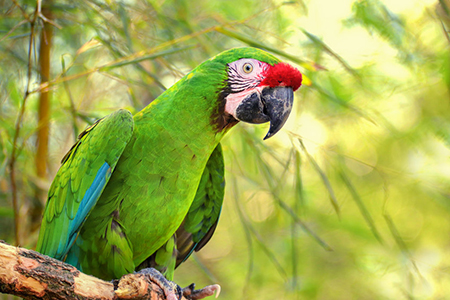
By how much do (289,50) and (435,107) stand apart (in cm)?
139

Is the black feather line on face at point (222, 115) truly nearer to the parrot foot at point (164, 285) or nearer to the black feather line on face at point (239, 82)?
the black feather line on face at point (239, 82)

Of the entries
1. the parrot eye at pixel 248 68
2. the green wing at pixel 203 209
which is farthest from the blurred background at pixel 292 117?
the parrot eye at pixel 248 68

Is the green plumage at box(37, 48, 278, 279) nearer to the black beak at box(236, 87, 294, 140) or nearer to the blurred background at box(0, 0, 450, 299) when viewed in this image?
the black beak at box(236, 87, 294, 140)

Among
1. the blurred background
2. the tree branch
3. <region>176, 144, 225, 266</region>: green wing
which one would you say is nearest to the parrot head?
the blurred background

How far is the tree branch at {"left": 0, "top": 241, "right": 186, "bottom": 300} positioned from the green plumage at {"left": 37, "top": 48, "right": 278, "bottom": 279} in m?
0.34

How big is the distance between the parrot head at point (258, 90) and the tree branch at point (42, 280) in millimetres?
808

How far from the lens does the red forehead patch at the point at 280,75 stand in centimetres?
157

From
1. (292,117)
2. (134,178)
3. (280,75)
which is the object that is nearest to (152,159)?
(134,178)

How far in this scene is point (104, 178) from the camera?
5.02ft

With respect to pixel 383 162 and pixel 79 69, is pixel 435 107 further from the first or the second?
pixel 79 69

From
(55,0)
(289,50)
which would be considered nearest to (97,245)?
(55,0)

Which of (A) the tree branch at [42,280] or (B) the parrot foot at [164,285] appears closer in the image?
(A) the tree branch at [42,280]

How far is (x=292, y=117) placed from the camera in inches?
96.8

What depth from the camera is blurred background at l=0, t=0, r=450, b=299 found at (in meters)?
2.02
